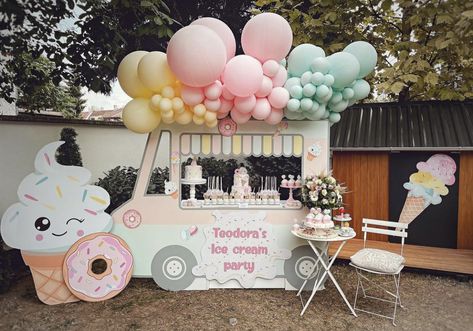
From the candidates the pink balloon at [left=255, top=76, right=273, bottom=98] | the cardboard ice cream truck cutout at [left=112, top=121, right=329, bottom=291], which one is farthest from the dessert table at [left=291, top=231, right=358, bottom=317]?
Result: the pink balloon at [left=255, top=76, right=273, bottom=98]

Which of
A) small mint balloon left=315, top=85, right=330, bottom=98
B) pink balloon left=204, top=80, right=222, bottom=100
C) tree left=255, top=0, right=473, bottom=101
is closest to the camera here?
pink balloon left=204, top=80, right=222, bottom=100

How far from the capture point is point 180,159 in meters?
4.14

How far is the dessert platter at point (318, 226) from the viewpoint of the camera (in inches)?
146

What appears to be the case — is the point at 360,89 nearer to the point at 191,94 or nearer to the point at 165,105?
the point at 191,94

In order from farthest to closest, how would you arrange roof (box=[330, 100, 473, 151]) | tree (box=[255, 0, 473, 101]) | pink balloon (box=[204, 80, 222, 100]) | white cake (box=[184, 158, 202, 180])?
tree (box=[255, 0, 473, 101])
roof (box=[330, 100, 473, 151])
white cake (box=[184, 158, 202, 180])
pink balloon (box=[204, 80, 222, 100])

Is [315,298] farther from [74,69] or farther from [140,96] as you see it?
[74,69]

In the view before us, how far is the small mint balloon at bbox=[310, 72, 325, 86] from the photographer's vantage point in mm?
3531

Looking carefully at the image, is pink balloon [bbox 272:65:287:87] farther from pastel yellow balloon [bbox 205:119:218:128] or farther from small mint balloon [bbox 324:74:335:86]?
pastel yellow balloon [bbox 205:119:218:128]

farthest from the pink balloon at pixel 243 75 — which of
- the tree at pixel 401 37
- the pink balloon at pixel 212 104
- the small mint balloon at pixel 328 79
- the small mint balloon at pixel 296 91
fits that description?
the tree at pixel 401 37

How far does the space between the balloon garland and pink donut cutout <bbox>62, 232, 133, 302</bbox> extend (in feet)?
4.74

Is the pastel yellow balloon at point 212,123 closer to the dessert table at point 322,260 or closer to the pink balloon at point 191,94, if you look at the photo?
the pink balloon at point 191,94

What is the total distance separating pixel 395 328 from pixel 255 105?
2.76m

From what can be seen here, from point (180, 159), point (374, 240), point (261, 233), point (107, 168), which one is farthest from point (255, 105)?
point (107, 168)

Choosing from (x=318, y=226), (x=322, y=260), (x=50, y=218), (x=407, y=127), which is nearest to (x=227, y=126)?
(x=318, y=226)
